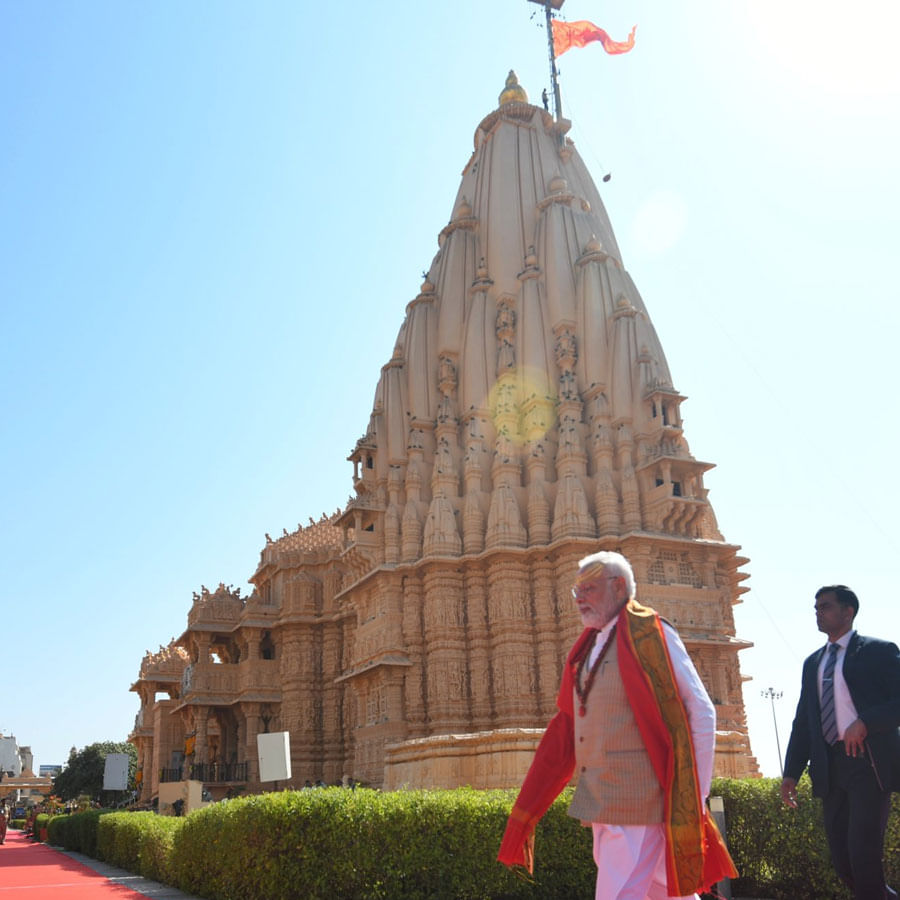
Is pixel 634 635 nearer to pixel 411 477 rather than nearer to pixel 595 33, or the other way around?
pixel 411 477

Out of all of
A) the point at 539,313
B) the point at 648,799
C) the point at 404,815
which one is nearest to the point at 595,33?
the point at 539,313

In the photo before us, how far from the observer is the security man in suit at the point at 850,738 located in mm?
5691

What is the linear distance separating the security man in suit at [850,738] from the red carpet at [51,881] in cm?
829

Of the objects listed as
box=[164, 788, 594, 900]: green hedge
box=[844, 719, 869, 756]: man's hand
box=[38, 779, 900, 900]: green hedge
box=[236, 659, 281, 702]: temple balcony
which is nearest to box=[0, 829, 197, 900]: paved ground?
box=[38, 779, 900, 900]: green hedge

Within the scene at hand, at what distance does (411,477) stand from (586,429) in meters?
6.53

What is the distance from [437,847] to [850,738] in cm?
456

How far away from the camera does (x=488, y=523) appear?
30875mm

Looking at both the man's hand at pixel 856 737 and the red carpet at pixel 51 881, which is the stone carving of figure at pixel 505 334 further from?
the man's hand at pixel 856 737

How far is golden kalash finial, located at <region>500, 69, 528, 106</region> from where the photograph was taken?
136 ft

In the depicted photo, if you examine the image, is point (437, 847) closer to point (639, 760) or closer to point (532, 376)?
point (639, 760)

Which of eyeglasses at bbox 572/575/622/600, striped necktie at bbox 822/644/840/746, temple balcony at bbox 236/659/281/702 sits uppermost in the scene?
temple balcony at bbox 236/659/281/702

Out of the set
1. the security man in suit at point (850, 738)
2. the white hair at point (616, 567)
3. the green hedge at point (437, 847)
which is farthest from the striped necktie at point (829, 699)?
the green hedge at point (437, 847)

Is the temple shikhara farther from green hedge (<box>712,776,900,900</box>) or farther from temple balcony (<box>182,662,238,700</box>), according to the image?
green hedge (<box>712,776,900,900</box>)

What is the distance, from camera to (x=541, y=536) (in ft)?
98.9
